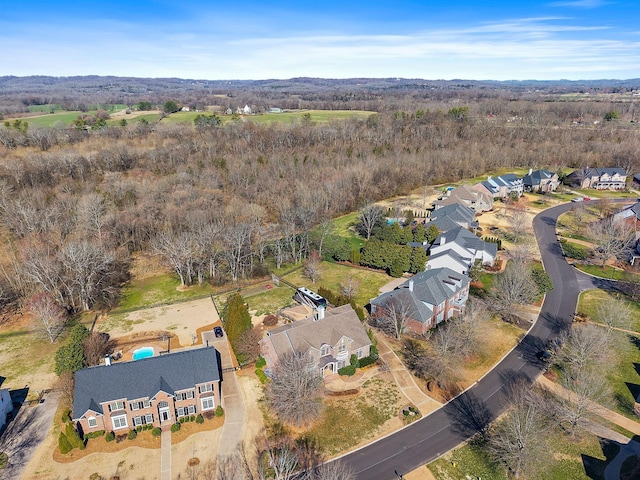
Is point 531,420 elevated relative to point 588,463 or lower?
elevated

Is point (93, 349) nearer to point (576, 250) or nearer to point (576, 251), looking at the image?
point (576, 251)

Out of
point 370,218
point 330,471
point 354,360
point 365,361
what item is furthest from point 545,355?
point 370,218

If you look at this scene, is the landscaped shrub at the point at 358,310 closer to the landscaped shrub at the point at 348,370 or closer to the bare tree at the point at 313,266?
the landscaped shrub at the point at 348,370

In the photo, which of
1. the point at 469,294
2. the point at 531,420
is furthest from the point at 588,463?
the point at 469,294

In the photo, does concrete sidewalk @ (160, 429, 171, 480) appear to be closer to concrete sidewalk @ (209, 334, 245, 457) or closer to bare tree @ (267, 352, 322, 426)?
concrete sidewalk @ (209, 334, 245, 457)

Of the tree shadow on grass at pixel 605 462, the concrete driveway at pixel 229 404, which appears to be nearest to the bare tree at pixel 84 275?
the concrete driveway at pixel 229 404

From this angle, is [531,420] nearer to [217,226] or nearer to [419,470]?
[419,470]

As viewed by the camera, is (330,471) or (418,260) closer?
(330,471)
